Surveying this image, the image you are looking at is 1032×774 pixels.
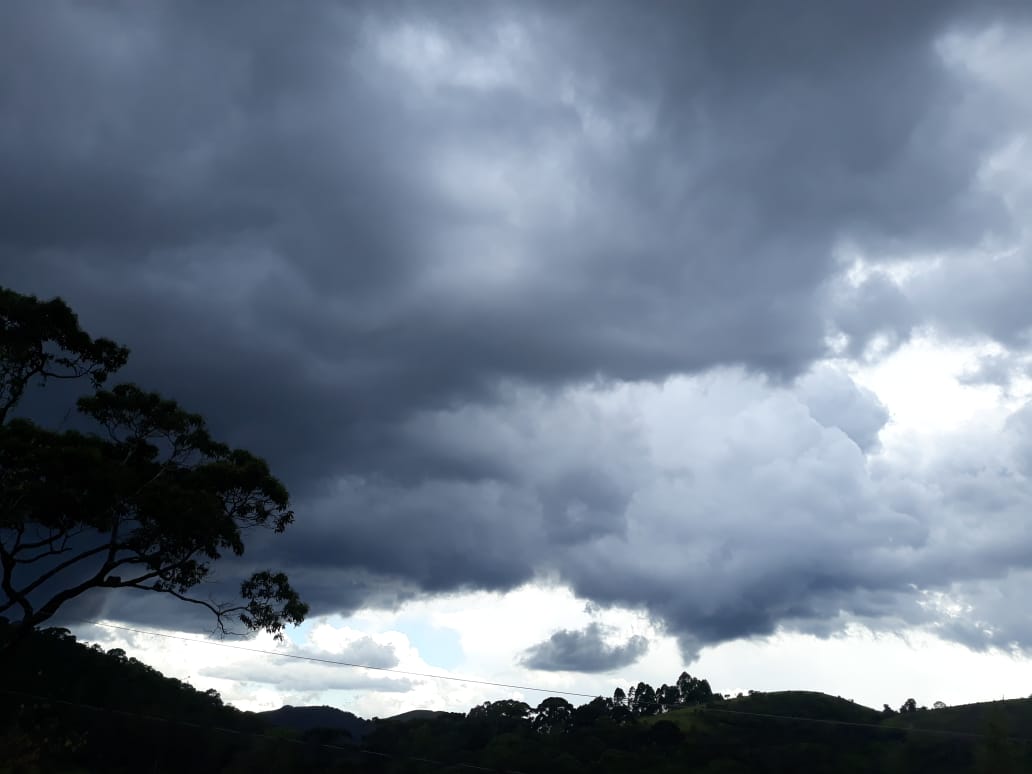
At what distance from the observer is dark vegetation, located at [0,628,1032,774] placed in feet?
96.0

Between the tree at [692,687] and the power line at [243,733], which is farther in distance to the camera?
the tree at [692,687]

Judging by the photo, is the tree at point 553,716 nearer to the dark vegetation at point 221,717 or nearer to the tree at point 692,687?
the dark vegetation at point 221,717

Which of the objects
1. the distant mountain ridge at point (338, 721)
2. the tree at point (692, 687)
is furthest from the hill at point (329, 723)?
the tree at point (692, 687)

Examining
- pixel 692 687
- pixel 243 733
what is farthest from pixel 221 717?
pixel 692 687

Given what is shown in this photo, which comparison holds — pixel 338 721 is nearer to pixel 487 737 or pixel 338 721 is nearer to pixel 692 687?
pixel 487 737

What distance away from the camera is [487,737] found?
36031mm

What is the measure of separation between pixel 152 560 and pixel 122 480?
3048 millimetres

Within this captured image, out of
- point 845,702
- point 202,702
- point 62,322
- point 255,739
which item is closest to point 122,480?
point 62,322

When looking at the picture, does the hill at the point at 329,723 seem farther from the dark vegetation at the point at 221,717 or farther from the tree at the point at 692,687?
the tree at the point at 692,687

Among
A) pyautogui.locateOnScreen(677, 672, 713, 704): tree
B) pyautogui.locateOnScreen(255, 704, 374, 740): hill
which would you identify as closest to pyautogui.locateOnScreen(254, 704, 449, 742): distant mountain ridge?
pyautogui.locateOnScreen(255, 704, 374, 740): hill

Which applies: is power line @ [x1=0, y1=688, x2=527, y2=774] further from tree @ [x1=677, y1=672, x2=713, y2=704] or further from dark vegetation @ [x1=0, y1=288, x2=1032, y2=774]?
tree @ [x1=677, y1=672, x2=713, y2=704]

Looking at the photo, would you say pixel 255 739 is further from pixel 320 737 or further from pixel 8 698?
pixel 8 698

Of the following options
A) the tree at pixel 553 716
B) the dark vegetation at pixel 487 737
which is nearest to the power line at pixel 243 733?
the dark vegetation at pixel 487 737

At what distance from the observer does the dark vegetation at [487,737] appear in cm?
2927
